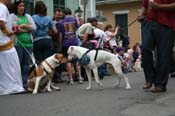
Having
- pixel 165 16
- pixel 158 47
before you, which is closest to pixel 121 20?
pixel 158 47

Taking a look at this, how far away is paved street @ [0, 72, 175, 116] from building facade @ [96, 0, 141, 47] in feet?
81.4

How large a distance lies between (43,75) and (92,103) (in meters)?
2.21

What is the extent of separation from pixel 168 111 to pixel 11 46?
4.01m

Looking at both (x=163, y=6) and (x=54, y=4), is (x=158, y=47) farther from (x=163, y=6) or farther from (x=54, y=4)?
Answer: (x=54, y=4)

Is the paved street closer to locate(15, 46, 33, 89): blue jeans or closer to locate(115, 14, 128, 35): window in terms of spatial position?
locate(15, 46, 33, 89): blue jeans

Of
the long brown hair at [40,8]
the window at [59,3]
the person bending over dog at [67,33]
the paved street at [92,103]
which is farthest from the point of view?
the window at [59,3]

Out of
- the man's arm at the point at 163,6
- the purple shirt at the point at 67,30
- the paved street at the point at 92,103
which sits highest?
the man's arm at the point at 163,6

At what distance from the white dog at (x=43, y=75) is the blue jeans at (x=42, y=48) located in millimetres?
1047

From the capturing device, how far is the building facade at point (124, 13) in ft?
116

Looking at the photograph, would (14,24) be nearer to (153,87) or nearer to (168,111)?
(153,87)

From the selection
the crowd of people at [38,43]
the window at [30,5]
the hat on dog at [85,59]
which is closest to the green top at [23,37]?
the crowd of people at [38,43]

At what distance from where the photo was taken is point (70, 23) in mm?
13016

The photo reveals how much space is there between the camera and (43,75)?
10688 millimetres

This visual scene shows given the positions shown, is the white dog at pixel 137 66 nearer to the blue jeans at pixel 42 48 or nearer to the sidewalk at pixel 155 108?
the blue jeans at pixel 42 48
